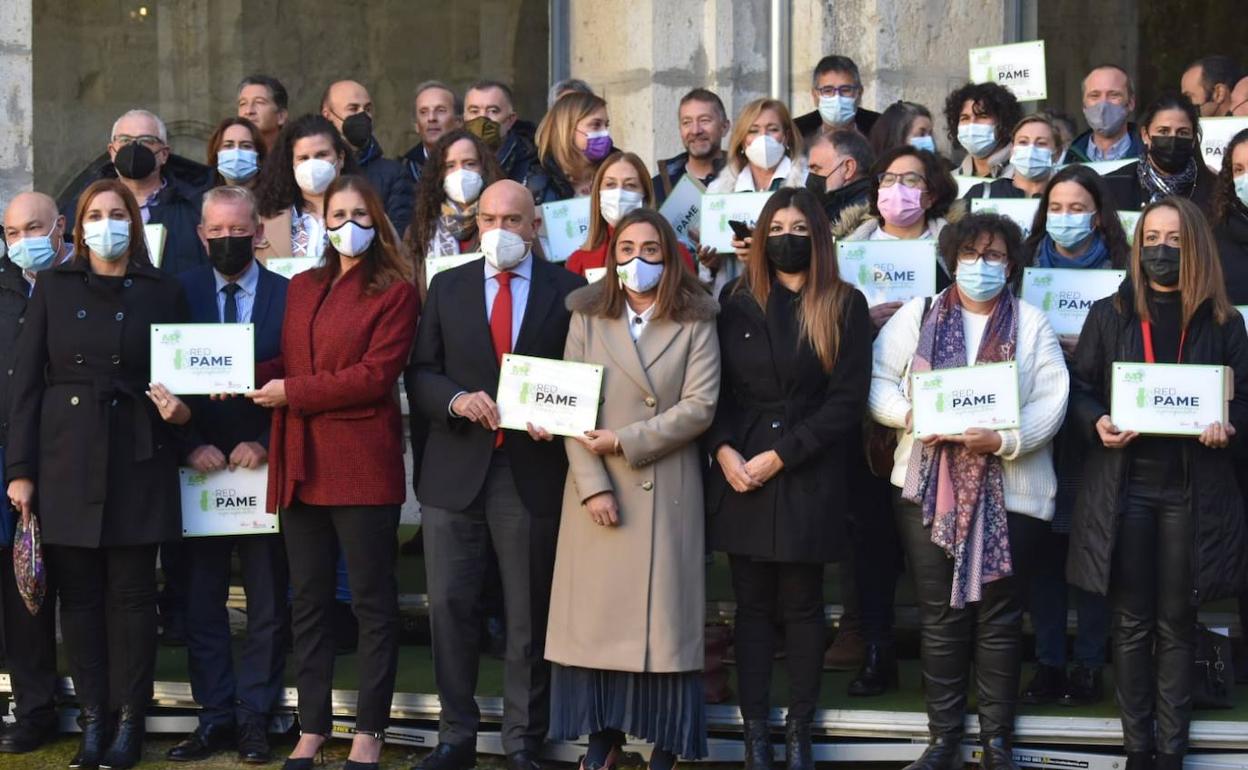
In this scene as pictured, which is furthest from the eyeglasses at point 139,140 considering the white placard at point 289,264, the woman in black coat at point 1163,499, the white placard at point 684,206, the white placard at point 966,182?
the woman in black coat at point 1163,499

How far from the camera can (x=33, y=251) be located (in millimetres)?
8195

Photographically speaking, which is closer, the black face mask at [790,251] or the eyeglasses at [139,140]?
the black face mask at [790,251]

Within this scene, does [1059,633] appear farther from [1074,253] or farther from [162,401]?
[162,401]

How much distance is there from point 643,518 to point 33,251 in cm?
258

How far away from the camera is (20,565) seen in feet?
26.3

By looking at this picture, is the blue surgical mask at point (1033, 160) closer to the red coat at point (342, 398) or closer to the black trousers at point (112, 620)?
the red coat at point (342, 398)

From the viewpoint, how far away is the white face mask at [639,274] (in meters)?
A: 7.61

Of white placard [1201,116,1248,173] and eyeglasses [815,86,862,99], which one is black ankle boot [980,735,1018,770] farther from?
eyeglasses [815,86,862,99]

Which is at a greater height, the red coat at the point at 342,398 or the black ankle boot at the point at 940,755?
the red coat at the point at 342,398

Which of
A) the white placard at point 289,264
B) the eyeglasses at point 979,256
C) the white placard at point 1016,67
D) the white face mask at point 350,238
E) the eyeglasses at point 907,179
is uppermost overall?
the white placard at point 1016,67

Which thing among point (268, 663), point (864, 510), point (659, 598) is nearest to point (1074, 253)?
point (864, 510)

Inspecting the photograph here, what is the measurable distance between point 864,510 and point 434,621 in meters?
1.73

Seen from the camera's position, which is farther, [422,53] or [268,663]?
[422,53]

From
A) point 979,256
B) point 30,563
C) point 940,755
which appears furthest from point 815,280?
point 30,563
